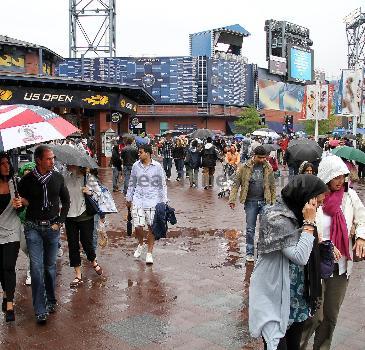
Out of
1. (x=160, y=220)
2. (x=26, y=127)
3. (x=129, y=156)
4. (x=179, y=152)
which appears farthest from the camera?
(x=179, y=152)

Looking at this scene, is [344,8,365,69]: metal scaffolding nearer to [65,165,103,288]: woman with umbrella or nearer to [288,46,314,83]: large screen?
[288,46,314,83]: large screen

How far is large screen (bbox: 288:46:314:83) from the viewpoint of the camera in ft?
237

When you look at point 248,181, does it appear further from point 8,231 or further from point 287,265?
point 287,265

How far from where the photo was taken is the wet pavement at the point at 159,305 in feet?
14.8

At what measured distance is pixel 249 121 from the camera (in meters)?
57.2

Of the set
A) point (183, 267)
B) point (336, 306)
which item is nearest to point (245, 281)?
point (183, 267)

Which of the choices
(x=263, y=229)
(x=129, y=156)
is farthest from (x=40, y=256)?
(x=129, y=156)

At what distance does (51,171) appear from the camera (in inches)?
195

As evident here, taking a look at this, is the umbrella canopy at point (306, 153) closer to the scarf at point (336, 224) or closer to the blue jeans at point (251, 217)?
the blue jeans at point (251, 217)

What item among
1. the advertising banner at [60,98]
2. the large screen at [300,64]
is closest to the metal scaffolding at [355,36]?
the large screen at [300,64]

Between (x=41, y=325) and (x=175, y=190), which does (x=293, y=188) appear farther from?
(x=175, y=190)

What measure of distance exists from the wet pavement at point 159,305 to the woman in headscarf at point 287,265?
4.43ft

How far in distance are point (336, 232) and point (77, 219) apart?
3.42m

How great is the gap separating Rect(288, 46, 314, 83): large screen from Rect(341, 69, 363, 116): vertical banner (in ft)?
183
